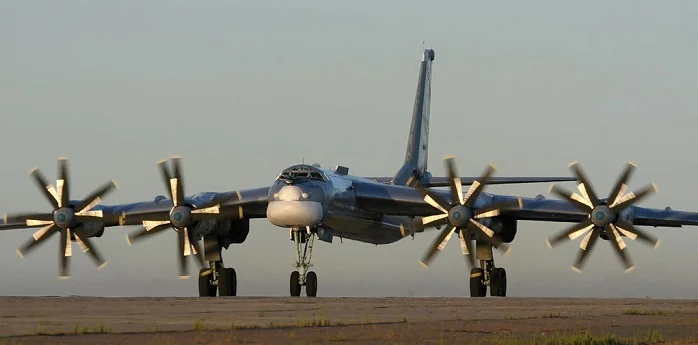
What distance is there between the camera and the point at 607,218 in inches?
1532

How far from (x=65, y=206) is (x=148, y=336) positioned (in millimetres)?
28109

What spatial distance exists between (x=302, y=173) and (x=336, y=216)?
Result: 1.95 m

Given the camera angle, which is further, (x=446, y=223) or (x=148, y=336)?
(x=446, y=223)

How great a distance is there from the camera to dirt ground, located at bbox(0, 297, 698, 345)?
15.2 metres

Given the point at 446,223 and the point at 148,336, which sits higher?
the point at 446,223

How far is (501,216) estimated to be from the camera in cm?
4147

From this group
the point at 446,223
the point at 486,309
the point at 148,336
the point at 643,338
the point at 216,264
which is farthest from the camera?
the point at 216,264

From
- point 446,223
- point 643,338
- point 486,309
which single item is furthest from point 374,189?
point 643,338

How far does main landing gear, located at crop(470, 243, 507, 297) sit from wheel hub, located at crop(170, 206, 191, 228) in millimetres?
10386

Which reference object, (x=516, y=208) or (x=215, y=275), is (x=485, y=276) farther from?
(x=215, y=275)

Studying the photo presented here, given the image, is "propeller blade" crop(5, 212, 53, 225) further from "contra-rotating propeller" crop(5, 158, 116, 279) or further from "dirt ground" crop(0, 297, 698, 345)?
"dirt ground" crop(0, 297, 698, 345)

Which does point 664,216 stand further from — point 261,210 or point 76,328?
point 76,328

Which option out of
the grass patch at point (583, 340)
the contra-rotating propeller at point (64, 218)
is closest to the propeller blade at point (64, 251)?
the contra-rotating propeller at point (64, 218)

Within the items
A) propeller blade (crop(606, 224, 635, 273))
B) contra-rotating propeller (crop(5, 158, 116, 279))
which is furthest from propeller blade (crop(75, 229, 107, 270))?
propeller blade (crop(606, 224, 635, 273))
